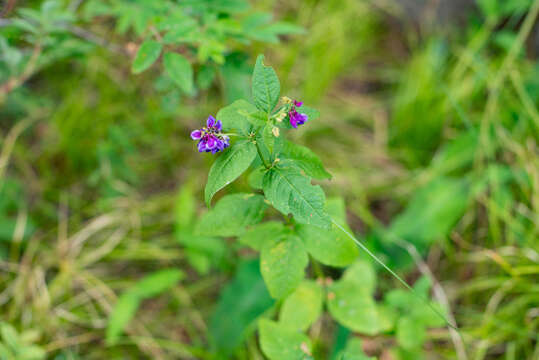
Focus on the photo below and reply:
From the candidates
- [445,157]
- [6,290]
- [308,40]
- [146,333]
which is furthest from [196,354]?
[308,40]

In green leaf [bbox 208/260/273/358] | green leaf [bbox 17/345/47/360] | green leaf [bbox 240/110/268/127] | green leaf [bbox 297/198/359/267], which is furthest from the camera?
green leaf [bbox 208/260/273/358]

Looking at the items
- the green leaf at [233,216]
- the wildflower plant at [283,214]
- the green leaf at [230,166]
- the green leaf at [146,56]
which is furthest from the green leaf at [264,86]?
the green leaf at [146,56]

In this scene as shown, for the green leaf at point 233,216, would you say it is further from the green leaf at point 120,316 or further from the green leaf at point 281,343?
the green leaf at point 120,316

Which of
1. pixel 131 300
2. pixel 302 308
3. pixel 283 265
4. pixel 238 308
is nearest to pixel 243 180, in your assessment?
pixel 238 308

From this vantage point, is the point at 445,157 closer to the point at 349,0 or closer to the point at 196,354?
the point at 349,0

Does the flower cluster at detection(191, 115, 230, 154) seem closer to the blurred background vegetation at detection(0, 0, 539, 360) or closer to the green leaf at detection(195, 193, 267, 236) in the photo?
the green leaf at detection(195, 193, 267, 236)

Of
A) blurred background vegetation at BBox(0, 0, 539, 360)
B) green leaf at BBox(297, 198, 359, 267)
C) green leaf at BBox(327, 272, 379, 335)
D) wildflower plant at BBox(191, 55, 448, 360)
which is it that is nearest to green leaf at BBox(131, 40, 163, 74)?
blurred background vegetation at BBox(0, 0, 539, 360)
